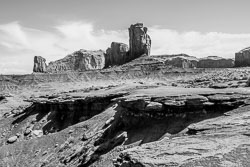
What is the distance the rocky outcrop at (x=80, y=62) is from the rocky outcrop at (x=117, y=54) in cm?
3993

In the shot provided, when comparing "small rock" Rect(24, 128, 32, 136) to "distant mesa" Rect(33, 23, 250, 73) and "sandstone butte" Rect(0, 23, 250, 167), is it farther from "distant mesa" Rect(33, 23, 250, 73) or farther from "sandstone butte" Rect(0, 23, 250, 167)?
"distant mesa" Rect(33, 23, 250, 73)

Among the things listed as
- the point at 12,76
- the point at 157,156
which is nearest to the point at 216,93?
the point at 157,156

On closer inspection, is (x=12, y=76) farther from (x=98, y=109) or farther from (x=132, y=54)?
(x=98, y=109)

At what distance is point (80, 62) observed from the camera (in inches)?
6014

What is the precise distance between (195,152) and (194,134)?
283 centimetres

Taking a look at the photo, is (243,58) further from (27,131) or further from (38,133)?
(27,131)

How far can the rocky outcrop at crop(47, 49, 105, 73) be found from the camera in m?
150

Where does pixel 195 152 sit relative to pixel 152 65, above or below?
below

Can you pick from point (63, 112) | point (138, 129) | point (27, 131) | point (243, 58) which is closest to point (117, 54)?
point (243, 58)

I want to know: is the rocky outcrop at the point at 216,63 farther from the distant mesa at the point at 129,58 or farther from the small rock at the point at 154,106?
the small rock at the point at 154,106

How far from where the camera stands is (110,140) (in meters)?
20.8

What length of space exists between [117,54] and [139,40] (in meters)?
13.2

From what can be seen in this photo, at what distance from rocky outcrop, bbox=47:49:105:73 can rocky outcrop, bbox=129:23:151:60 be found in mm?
53542

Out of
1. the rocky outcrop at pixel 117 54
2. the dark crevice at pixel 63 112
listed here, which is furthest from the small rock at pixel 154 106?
the rocky outcrop at pixel 117 54
